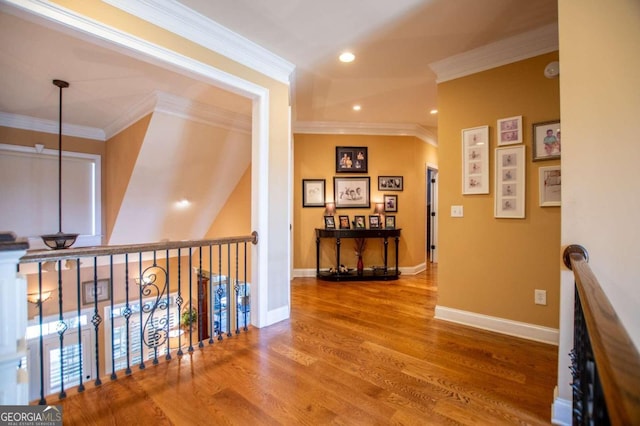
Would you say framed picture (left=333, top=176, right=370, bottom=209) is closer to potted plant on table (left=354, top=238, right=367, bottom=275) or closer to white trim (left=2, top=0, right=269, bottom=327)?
potted plant on table (left=354, top=238, right=367, bottom=275)

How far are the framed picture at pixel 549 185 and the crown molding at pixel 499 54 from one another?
1.04 metres

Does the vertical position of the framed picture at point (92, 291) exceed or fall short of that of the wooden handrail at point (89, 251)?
it falls short

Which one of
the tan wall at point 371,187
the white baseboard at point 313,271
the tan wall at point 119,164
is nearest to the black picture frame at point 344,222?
the tan wall at point 371,187

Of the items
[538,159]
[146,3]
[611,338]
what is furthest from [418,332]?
[146,3]

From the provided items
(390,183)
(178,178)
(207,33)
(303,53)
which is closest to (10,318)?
(207,33)

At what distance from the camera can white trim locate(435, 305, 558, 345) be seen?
2.47 meters

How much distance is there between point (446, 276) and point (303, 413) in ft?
6.72

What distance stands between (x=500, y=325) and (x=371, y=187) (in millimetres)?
2982

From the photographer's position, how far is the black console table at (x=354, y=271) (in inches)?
184

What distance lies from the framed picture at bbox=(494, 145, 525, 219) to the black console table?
2.20 m

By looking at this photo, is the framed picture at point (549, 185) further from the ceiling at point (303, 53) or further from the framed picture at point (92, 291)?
the framed picture at point (92, 291)

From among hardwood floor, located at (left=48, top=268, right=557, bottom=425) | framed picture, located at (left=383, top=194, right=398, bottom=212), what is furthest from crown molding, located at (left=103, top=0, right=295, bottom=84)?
framed picture, located at (left=383, top=194, right=398, bottom=212)

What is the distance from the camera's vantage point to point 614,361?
48 centimetres

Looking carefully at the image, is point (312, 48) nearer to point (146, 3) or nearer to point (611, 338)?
point (146, 3)
